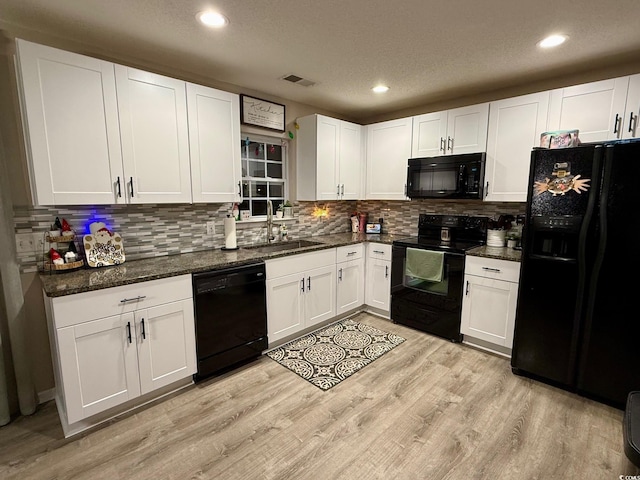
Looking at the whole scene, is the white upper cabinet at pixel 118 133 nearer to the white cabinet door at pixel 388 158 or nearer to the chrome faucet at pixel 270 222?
the chrome faucet at pixel 270 222

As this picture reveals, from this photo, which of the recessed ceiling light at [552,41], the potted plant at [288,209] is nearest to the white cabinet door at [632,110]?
the recessed ceiling light at [552,41]

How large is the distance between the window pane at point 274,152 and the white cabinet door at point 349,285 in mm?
1421

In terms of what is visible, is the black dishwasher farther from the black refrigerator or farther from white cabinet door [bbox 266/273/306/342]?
the black refrigerator

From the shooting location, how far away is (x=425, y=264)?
10.3 ft

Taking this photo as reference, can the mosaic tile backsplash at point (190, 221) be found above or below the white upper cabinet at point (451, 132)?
below

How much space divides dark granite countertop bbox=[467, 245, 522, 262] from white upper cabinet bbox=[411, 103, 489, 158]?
97cm

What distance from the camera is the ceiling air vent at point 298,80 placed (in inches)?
112

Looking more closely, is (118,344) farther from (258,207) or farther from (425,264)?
(425,264)

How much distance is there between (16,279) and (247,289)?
1473 millimetres

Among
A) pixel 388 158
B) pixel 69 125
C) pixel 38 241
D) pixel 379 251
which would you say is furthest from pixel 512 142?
pixel 38 241

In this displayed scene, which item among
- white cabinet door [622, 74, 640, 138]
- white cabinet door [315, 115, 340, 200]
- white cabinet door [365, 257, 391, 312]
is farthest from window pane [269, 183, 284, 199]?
white cabinet door [622, 74, 640, 138]

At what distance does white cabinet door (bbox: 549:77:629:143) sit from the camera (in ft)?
7.75

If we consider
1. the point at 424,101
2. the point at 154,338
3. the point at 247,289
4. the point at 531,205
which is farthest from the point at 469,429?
the point at 424,101

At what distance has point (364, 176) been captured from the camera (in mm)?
4012
